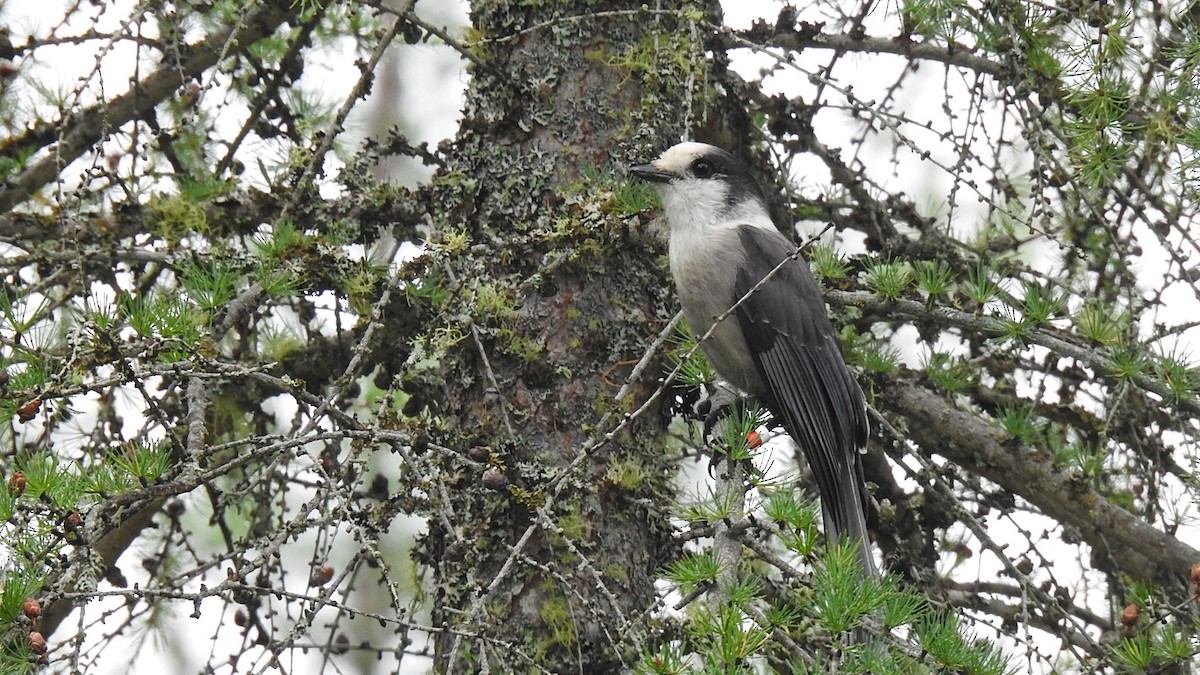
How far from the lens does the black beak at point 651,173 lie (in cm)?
347

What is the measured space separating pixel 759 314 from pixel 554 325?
0.72 meters

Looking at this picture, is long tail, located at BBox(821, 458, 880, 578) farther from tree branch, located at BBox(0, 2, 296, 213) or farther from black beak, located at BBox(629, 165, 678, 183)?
tree branch, located at BBox(0, 2, 296, 213)

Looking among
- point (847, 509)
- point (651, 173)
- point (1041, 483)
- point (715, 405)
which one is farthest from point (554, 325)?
point (1041, 483)

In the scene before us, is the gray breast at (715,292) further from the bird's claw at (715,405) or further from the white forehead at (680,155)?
the white forehead at (680,155)

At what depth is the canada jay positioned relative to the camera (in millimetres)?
3400

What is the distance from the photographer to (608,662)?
2895mm

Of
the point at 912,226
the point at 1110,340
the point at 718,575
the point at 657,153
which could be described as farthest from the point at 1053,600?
the point at 657,153

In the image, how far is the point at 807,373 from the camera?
357 cm

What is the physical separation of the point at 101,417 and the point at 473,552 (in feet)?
5.48

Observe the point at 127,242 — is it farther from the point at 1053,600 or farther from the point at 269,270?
the point at 1053,600

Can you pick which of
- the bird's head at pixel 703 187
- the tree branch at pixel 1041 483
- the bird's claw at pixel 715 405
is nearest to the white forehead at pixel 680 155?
the bird's head at pixel 703 187

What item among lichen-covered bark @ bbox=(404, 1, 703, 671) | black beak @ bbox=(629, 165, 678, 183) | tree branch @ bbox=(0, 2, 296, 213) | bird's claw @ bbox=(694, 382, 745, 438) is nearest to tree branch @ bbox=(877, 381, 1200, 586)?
bird's claw @ bbox=(694, 382, 745, 438)

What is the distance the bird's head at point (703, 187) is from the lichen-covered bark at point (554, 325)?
96mm

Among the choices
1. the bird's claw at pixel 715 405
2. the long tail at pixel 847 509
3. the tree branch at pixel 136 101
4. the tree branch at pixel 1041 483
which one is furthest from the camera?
the bird's claw at pixel 715 405
